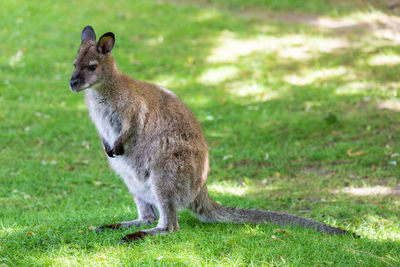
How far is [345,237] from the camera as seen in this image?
437 centimetres

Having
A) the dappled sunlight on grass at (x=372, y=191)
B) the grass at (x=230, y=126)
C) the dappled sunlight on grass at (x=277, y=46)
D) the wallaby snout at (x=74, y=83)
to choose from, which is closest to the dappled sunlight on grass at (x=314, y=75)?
the grass at (x=230, y=126)

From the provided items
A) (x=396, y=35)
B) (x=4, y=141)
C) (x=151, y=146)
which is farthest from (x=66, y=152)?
(x=396, y=35)

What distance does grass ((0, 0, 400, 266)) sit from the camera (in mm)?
4184

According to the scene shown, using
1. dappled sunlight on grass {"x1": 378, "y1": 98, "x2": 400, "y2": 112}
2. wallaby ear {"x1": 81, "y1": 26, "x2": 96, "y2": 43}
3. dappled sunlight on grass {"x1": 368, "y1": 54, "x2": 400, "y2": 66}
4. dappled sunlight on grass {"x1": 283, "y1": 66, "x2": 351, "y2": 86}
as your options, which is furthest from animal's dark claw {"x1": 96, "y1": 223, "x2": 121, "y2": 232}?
dappled sunlight on grass {"x1": 368, "y1": 54, "x2": 400, "y2": 66}

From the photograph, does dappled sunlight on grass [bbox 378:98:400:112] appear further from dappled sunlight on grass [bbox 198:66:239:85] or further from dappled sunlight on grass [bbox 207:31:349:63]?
dappled sunlight on grass [bbox 198:66:239:85]

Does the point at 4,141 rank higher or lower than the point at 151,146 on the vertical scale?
lower

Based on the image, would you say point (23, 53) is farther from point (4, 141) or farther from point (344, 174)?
point (344, 174)

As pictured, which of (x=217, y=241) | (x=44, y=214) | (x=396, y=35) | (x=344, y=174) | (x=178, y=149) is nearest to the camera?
(x=217, y=241)

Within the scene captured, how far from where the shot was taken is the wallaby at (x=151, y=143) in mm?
4422

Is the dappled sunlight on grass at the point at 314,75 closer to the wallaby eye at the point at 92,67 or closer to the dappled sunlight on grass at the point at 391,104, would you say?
the dappled sunlight on grass at the point at 391,104

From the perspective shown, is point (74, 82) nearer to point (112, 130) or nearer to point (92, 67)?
point (92, 67)

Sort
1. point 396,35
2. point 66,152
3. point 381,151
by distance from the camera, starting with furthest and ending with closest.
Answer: point 396,35 → point 66,152 → point 381,151

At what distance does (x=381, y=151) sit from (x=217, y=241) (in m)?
4.05

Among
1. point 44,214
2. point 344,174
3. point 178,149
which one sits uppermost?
point 178,149
